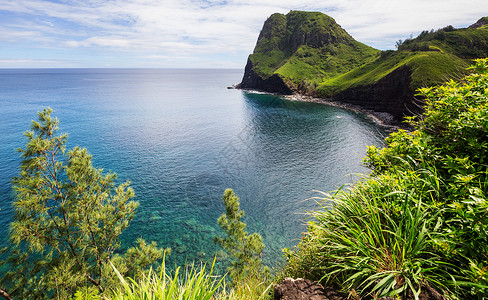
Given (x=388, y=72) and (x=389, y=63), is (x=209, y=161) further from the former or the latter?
(x=389, y=63)

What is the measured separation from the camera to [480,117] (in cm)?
526

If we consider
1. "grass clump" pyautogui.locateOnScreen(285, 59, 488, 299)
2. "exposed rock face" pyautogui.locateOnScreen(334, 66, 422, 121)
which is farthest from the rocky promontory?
"grass clump" pyautogui.locateOnScreen(285, 59, 488, 299)

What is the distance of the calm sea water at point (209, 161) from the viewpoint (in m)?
31.7

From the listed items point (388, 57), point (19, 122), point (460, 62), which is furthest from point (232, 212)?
point (388, 57)

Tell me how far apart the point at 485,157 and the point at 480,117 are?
1.00 m

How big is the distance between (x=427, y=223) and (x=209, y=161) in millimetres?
49973

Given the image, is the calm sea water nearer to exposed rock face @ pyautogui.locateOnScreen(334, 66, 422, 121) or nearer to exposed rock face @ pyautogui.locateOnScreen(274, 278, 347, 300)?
exposed rock face @ pyautogui.locateOnScreen(274, 278, 347, 300)

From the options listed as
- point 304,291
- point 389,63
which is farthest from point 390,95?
point 304,291

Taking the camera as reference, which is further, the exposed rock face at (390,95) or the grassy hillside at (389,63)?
the grassy hillside at (389,63)

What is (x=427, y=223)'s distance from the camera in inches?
199

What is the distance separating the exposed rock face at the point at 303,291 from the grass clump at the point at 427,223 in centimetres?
34

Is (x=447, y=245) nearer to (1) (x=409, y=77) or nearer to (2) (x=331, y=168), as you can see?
(2) (x=331, y=168)

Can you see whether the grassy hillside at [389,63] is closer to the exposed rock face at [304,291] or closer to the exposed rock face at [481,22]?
the exposed rock face at [481,22]

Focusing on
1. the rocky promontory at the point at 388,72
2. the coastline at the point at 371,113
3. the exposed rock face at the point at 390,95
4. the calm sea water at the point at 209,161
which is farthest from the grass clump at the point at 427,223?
the exposed rock face at the point at 390,95
